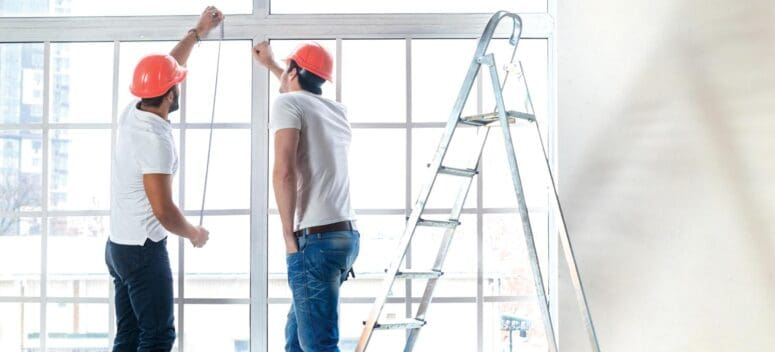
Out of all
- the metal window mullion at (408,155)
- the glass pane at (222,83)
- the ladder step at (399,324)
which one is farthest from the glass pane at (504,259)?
the glass pane at (222,83)

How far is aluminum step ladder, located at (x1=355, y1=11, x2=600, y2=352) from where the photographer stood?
2.53 meters

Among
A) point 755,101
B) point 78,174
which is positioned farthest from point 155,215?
point 755,101

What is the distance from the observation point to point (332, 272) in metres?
2.79

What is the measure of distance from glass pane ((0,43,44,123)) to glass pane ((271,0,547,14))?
984mm

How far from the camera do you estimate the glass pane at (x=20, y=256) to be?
3322 millimetres

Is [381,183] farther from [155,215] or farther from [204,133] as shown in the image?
[155,215]

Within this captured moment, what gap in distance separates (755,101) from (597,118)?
926 millimetres

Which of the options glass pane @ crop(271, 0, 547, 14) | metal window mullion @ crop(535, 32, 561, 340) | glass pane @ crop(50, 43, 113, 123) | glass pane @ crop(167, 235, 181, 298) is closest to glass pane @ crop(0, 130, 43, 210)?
glass pane @ crop(50, 43, 113, 123)

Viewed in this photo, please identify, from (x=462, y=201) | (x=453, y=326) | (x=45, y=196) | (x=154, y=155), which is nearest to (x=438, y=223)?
(x=462, y=201)

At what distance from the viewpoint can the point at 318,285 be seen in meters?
2.76

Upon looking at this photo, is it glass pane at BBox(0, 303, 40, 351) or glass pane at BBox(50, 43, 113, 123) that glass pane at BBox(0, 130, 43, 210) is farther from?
glass pane at BBox(0, 303, 40, 351)

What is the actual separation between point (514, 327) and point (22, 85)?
221 cm

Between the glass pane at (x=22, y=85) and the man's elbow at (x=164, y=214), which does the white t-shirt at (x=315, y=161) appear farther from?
the glass pane at (x=22, y=85)

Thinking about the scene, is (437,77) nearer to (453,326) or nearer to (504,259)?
(504,259)
